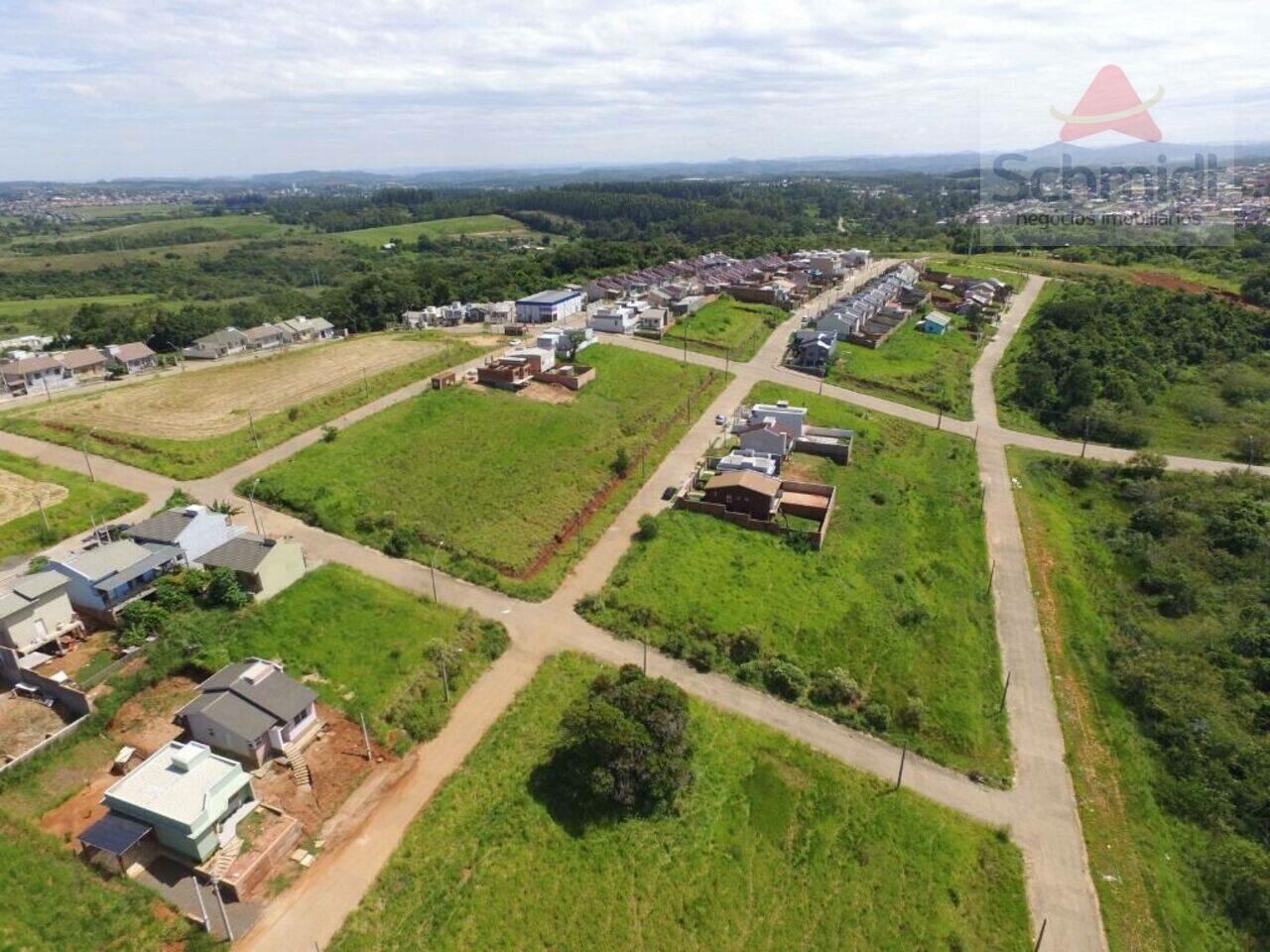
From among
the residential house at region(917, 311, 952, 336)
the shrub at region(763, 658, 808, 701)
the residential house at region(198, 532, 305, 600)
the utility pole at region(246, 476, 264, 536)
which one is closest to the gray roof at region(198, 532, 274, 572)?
the residential house at region(198, 532, 305, 600)

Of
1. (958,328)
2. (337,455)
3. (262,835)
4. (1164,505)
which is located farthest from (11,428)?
(958,328)

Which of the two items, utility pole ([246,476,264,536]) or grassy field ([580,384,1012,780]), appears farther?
utility pole ([246,476,264,536])

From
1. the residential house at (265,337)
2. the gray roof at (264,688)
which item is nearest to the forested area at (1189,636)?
the gray roof at (264,688)

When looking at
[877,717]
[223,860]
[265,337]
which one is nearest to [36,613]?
[223,860]

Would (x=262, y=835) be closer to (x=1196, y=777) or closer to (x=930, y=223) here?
(x=1196, y=777)

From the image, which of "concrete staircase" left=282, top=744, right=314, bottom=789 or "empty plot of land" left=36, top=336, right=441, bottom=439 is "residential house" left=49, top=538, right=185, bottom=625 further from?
"empty plot of land" left=36, top=336, right=441, bottom=439
